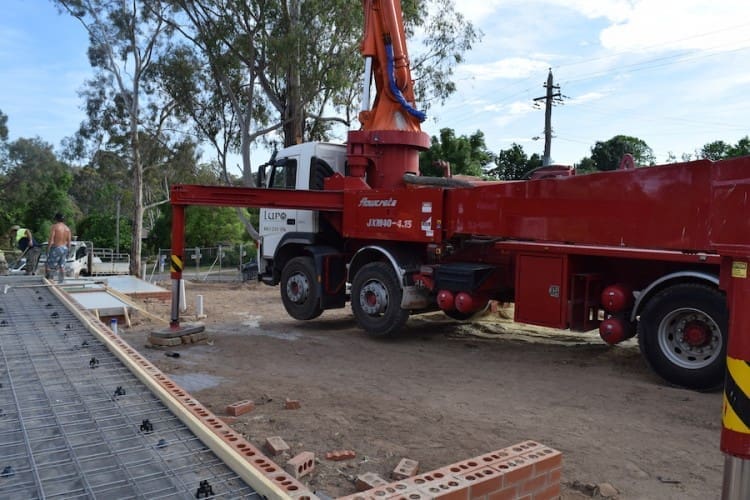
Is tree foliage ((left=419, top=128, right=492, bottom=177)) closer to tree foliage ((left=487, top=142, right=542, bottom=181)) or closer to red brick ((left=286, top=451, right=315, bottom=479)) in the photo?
tree foliage ((left=487, top=142, right=542, bottom=181))

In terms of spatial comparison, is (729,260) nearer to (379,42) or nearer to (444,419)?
(444,419)

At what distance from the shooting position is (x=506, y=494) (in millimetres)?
3062

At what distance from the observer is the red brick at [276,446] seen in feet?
14.6

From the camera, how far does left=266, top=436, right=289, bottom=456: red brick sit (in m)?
4.44

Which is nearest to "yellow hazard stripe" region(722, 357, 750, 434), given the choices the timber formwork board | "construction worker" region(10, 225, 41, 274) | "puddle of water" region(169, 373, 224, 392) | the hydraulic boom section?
the timber formwork board

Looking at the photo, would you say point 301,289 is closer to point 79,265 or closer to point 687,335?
point 687,335

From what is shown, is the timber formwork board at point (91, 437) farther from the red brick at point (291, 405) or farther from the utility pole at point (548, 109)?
the utility pole at point (548, 109)

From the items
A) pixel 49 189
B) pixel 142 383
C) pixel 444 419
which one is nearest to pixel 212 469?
pixel 142 383

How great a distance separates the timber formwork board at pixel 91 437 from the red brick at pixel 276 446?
40.4 inches

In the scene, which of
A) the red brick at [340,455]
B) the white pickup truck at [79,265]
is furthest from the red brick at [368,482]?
the white pickup truck at [79,265]

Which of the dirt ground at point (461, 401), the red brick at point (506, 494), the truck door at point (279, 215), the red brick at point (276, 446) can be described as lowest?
the dirt ground at point (461, 401)

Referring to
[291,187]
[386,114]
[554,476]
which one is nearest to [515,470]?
[554,476]

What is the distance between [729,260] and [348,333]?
27.2ft

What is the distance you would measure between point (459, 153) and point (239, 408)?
24.9m
